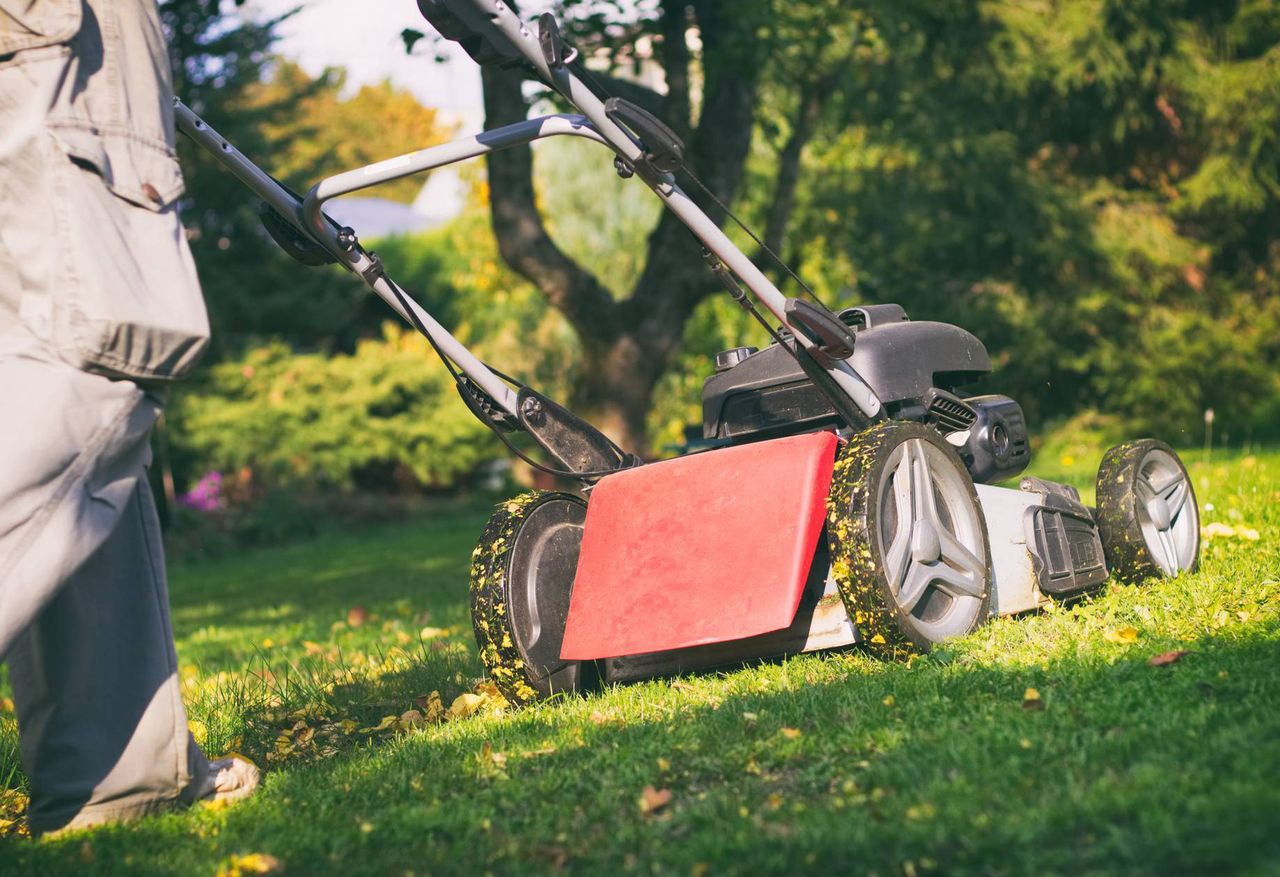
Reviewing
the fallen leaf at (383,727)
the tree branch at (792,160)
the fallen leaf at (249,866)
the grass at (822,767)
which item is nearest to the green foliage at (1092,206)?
the tree branch at (792,160)

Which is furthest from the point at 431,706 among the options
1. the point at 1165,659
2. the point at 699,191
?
the point at 699,191

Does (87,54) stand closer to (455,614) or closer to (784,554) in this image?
(784,554)

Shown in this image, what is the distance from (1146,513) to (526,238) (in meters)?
5.63

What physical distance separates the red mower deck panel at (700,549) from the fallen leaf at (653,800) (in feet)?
2.34

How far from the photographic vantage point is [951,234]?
15.8m

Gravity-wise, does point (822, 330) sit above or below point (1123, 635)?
above

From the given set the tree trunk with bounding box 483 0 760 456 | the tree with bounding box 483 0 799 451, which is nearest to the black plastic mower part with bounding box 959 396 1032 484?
the tree trunk with bounding box 483 0 760 456

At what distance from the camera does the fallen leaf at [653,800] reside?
2529 mm

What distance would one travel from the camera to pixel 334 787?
116 inches

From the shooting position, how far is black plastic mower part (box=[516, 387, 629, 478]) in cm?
389

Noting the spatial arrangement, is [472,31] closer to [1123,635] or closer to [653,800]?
[653,800]

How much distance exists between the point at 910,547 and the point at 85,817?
1996mm

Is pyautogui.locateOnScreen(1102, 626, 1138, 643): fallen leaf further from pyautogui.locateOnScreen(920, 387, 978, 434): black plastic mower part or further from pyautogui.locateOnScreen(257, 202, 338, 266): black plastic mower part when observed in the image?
pyautogui.locateOnScreen(257, 202, 338, 266): black plastic mower part

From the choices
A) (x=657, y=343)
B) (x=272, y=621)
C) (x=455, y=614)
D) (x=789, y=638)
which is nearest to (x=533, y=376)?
(x=657, y=343)
